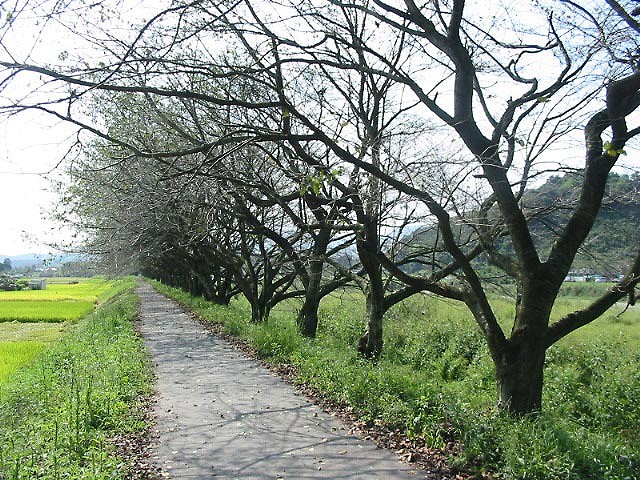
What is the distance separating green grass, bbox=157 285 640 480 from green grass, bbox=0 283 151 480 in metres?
2.95

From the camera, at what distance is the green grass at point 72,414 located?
5.79m

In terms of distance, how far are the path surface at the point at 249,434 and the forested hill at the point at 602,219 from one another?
3727 mm

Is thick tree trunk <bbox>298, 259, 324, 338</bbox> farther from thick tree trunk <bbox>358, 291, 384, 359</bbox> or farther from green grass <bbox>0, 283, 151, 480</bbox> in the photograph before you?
green grass <bbox>0, 283, 151, 480</bbox>

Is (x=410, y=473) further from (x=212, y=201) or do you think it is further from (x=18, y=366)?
(x=18, y=366)

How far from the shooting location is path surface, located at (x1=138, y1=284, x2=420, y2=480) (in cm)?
618

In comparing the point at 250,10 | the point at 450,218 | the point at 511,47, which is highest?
the point at 250,10

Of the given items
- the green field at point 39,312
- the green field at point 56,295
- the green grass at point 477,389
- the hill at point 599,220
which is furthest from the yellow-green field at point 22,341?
the green field at point 56,295

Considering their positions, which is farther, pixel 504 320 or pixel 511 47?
pixel 504 320

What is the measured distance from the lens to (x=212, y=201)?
50.1ft

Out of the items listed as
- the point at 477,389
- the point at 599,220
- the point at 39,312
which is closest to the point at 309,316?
the point at 477,389

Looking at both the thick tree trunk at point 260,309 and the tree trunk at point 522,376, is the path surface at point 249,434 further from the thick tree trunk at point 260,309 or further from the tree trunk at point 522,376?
the thick tree trunk at point 260,309

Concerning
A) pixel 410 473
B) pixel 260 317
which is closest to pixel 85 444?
pixel 410 473

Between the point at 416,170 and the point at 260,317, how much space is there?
39.9ft

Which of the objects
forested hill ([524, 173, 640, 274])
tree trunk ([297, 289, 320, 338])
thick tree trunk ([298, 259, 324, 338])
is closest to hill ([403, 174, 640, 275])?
forested hill ([524, 173, 640, 274])
